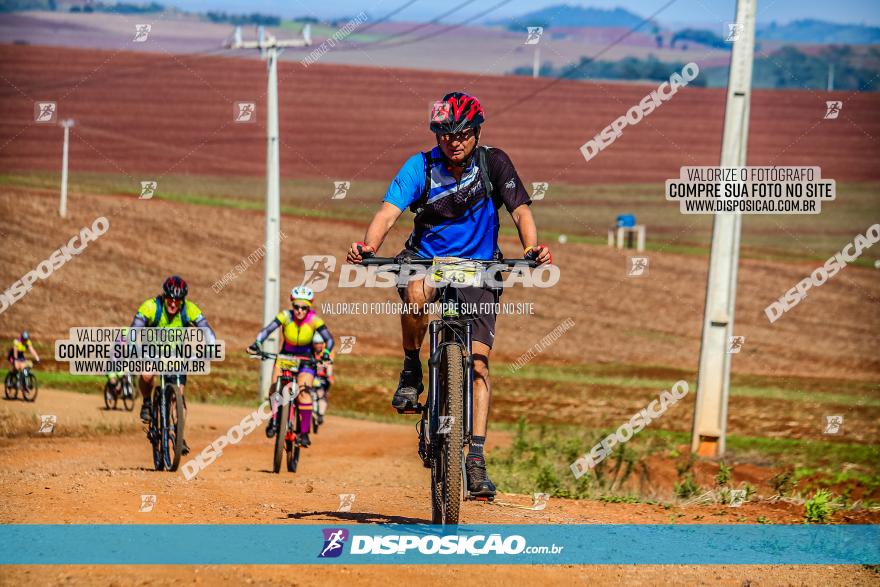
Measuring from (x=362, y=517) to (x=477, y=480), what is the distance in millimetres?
1545

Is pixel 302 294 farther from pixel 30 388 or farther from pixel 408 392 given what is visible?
pixel 30 388

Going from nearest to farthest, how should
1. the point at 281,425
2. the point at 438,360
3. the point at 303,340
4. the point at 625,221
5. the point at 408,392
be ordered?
the point at 438,360 → the point at 408,392 → the point at 281,425 → the point at 303,340 → the point at 625,221

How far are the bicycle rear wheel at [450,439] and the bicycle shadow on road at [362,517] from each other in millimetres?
882

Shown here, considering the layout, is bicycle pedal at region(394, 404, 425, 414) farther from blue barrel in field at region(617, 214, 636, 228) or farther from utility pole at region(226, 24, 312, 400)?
blue barrel in field at region(617, 214, 636, 228)

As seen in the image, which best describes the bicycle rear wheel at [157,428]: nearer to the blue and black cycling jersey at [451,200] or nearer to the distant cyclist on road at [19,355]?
the blue and black cycling jersey at [451,200]

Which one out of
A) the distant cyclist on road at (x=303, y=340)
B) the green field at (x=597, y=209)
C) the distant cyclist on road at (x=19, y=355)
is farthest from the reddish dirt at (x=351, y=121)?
the distant cyclist on road at (x=303, y=340)

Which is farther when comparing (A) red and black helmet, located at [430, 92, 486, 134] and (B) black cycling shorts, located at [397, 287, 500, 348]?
(B) black cycling shorts, located at [397, 287, 500, 348]

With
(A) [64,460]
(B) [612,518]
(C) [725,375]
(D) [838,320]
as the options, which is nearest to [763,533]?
(B) [612,518]

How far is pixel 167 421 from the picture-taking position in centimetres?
1470

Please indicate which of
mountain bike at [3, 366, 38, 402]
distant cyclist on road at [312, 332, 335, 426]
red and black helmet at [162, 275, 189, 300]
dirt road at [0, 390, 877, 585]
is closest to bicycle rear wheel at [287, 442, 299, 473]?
dirt road at [0, 390, 877, 585]

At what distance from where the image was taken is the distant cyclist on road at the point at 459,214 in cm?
854

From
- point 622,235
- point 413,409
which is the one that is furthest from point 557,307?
point 413,409

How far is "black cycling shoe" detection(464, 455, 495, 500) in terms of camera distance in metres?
8.48

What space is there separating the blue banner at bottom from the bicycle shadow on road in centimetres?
52
